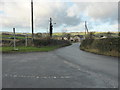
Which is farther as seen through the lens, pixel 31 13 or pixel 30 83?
pixel 31 13

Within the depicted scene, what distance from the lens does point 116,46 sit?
12.4m

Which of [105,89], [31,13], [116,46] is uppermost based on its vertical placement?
[31,13]

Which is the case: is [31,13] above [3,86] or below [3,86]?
above

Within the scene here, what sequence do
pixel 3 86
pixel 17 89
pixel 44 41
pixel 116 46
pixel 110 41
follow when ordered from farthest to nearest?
pixel 44 41
pixel 110 41
pixel 116 46
pixel 3 86
pixel 17 89

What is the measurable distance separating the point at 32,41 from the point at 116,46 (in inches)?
687

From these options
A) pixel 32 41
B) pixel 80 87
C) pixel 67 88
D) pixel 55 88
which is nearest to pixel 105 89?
pixel 80 87

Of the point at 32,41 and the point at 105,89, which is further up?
the point at 32,41

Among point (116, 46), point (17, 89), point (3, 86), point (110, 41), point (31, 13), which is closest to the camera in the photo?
point (17, 89)

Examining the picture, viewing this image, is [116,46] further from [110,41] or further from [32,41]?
[32,41]

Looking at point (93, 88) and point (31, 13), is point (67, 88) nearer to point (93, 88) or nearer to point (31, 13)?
point (93, 88)

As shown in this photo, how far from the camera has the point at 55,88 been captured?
3814 millimetres

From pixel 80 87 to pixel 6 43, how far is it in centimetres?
2671

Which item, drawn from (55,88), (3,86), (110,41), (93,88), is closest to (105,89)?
(93,88)

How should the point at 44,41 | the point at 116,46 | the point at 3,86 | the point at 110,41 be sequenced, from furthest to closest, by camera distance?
the point at 44,41 → the point at 110,41 → the point at 116,46 → the point at 3,86
